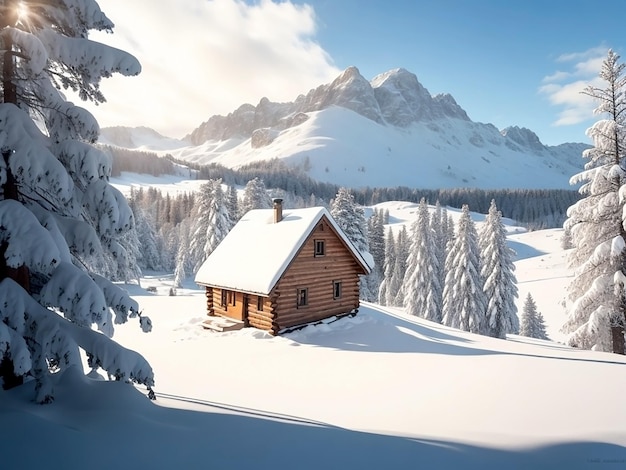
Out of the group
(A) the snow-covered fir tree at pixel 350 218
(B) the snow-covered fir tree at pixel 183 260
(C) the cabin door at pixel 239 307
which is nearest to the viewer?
(C) the cabin door at pixel 239 307

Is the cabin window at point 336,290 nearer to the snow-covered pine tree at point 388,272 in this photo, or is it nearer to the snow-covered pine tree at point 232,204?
the snow-covered pine tree at point 232,204

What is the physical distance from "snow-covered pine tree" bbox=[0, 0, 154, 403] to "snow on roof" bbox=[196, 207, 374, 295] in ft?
40.8

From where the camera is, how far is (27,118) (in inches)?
238

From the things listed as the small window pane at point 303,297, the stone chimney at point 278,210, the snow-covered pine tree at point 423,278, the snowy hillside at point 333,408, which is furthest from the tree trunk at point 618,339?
the snow-covered pine tree at point 423,278

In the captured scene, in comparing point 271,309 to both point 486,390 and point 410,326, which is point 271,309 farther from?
point 486,390

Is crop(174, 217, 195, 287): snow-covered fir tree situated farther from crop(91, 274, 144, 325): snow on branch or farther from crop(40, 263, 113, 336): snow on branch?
crop(40, 263, 113, 336): snow on branch

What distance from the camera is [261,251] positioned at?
21.5 meters

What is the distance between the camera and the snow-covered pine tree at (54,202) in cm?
560

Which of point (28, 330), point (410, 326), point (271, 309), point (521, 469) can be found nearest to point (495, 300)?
point (410, 326)

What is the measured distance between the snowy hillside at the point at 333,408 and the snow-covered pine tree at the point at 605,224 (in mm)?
1794

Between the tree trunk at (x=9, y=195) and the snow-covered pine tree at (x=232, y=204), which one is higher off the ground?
the snow-covered pine tree at (x=232, y=204)

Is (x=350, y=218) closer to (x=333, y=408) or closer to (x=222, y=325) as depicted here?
(x=222, y=325)

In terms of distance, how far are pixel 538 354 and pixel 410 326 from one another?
7276 mm

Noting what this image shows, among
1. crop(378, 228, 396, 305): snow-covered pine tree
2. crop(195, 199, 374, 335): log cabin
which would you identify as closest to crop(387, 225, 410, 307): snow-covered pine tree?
crop(378, 228, 396, 305): snow-covered pine tree
